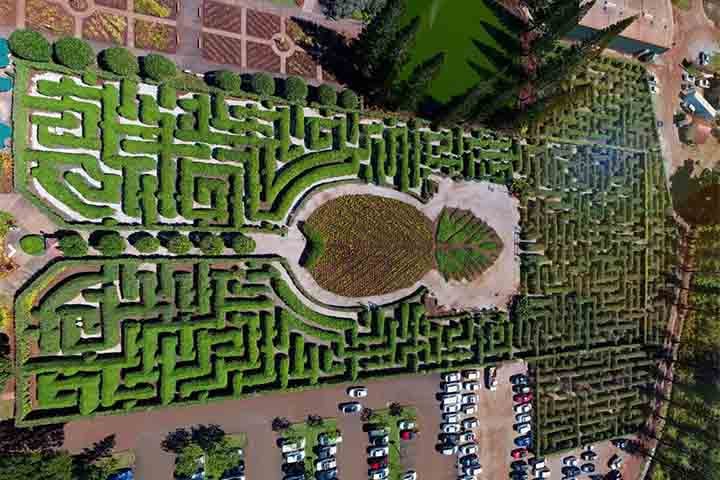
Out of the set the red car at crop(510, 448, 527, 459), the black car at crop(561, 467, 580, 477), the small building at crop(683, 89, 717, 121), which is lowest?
the black car at crop(561, 467, 580, 477)

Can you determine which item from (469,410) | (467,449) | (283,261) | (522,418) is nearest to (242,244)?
(283,261)

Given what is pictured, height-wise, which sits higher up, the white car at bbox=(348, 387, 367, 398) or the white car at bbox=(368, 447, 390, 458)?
the white car at bbox=(348, 387, 367, 398)

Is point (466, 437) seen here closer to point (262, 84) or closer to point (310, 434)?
point (310, 434)

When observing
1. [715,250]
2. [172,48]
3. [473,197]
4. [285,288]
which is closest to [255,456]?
[285,288]

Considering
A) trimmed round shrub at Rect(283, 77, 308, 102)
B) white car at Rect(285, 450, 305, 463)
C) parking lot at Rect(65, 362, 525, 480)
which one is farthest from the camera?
white car at Rect(285, 450, 305, 463)

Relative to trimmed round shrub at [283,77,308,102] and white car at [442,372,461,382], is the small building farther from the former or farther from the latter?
trimmed round shrub at [283,77,308,102]

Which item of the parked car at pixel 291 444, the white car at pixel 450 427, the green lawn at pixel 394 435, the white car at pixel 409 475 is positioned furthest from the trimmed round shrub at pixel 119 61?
the white car at pixel 409 475

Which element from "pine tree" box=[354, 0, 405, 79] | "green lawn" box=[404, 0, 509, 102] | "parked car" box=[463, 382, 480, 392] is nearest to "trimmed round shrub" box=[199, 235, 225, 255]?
"pine tree" box=[354, 0, 405, 79]
